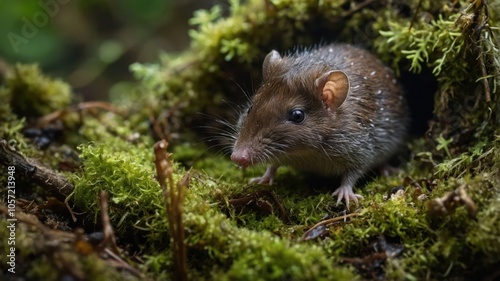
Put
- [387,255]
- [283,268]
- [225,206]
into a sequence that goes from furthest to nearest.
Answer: [225,206]
[387,255]
[283,268]

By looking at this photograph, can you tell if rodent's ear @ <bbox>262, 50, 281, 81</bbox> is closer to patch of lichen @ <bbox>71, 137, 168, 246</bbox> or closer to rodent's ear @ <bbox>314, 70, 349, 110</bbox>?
rodent's ear @ <bbox>314, 70, 349, 110</bbox>

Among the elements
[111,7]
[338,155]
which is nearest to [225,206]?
[338,155]

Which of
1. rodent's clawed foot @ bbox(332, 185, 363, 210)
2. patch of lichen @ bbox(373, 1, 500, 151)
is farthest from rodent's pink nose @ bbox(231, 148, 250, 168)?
patch of lichen @ bbox(373, 1, 500, 151)

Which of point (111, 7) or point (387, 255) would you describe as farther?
point (111, 7)

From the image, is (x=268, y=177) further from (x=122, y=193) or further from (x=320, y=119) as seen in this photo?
(x=122, y=193)

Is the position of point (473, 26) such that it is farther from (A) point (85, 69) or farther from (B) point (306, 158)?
(A) point (85, 69)

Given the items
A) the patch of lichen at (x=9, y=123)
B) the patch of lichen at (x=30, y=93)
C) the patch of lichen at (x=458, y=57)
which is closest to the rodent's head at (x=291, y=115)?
the patch of lichen at (x=458, y=57)
